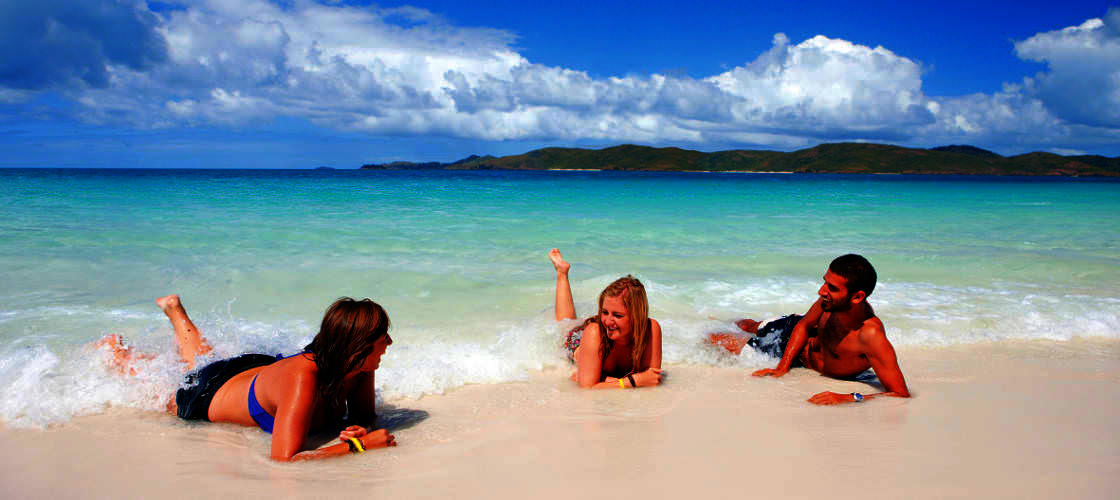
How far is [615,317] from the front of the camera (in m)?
4.96

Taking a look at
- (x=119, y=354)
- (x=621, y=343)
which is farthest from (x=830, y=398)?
(x=119, y=354)

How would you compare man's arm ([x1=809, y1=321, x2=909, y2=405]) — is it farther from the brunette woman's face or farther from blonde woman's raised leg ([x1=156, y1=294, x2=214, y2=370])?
blonde woman's raised leg ([x1=156, y1=294, x2=214, y2=370])

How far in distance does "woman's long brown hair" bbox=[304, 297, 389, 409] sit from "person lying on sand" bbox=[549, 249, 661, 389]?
1.91 meters

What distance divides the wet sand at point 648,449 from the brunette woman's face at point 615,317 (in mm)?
484

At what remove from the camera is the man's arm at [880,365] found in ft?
15.4

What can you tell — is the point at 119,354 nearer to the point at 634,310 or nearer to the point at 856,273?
the point at 634,310

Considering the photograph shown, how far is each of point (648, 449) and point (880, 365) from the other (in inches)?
94.1

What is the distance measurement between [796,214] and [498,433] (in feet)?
73.9

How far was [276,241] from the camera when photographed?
1375 centimetres

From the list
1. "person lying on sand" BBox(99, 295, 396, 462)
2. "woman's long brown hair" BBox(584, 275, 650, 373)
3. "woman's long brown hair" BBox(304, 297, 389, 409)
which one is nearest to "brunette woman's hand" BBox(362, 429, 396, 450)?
"person lying on sand" BBox(99, 295, 396, 462)

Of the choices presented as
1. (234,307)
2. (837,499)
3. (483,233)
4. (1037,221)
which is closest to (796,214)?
(1037,221)

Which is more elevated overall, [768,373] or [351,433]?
[351,433]

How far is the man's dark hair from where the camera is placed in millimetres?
4918

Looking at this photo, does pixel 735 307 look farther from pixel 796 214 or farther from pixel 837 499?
pixel 796 214
